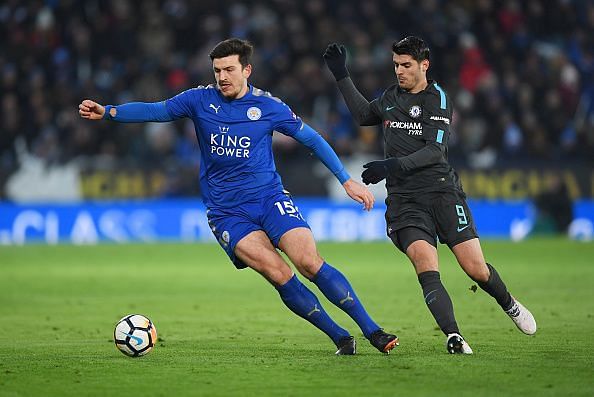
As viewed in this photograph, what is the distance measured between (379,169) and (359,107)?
97 cm

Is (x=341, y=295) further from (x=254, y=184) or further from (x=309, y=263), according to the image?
(x=254, y=184)

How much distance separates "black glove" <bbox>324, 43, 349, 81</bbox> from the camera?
29.0 ft

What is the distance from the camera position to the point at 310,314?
8.06 meters

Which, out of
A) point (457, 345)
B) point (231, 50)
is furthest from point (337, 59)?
point (457, 345)

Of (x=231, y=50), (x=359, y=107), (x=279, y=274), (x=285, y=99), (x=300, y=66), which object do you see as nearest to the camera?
(x=279, y=274)

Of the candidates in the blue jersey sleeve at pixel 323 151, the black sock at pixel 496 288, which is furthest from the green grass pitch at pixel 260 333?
the blue jersey sleeve at pixel 323 151

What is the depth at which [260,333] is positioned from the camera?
31.8 ft

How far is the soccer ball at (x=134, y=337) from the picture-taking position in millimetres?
8016

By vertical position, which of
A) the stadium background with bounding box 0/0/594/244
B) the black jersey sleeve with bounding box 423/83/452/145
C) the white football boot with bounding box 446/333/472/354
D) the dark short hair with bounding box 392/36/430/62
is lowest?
the white football boot with bounding box 446/333/472/354

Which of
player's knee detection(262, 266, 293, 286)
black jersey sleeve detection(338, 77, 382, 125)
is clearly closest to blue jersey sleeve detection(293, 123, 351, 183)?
black jersey sleeve detection(338, 77, 382, 125)

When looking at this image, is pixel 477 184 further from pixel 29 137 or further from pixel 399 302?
pixel 399 302

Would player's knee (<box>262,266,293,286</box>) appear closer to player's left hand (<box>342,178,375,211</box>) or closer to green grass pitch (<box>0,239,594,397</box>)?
green grass pitch (<box>0,239,594,397</box>)

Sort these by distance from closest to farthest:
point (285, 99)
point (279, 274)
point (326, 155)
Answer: point (279, 274) → point (326, 155) → point (285, 99)

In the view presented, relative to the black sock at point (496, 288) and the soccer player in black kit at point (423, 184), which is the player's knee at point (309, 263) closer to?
the soccer player in black kit at point (423, 184)
